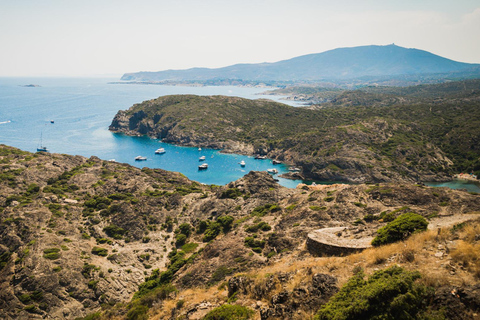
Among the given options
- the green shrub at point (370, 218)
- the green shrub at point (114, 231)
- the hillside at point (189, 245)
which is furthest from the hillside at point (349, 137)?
the green shrub at point (114, 231)

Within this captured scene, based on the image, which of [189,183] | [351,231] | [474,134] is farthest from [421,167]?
[351,231]

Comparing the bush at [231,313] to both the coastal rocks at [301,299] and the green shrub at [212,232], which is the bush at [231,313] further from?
the green shrub at [212,232]

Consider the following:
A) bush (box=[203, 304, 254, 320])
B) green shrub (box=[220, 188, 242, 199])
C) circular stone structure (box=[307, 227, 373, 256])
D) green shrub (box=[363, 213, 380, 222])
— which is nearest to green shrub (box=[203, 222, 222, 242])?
green shrub (box=[220, 188, 242, 199])

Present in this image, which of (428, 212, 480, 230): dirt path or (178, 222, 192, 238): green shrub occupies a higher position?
(428, 212, 480, 230): dirt path

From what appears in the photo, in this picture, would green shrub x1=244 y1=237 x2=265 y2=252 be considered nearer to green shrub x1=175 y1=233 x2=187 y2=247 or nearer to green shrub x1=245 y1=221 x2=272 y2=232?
green shrub x1=245 y1=221 x2=272 y2=232

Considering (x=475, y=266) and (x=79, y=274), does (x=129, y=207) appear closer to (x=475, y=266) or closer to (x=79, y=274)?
(x=79, y=274)

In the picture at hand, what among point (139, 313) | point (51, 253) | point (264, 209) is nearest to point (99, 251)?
point (51, 253)
